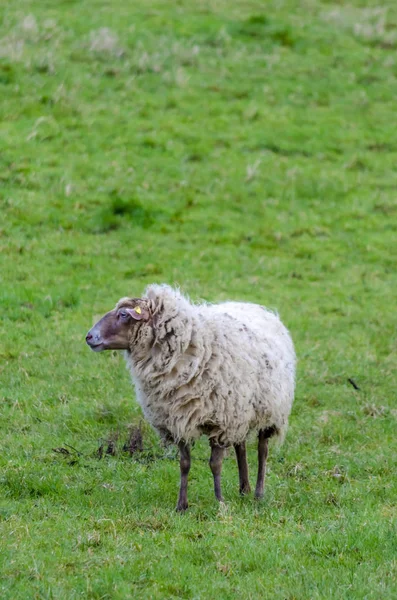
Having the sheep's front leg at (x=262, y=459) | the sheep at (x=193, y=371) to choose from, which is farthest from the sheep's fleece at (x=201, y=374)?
the sheep's front leg at (x=262, y=459)

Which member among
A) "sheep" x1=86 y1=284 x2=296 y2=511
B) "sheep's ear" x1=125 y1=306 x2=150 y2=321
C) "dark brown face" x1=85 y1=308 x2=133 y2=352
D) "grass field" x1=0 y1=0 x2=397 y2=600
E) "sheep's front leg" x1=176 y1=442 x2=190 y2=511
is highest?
"sheep's ear" x1=125 y1=306 x2=150 y2=321

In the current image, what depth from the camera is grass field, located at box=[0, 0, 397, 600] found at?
6.60 m

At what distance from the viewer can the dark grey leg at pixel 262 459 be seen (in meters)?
8.63

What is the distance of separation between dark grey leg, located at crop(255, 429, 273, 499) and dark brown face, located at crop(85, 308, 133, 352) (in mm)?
1723

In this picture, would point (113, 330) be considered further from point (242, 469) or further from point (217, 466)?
point (242, 469)

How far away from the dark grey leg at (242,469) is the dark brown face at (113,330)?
1.54 metres

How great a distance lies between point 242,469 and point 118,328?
6.23 feet

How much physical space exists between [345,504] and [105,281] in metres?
7.04

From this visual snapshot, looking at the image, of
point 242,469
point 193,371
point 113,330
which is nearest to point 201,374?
point 193,371

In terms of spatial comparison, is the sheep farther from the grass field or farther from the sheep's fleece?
the grass field

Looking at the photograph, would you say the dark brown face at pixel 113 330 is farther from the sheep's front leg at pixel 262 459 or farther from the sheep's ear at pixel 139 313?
the sheep's front leg at pixel 262 459

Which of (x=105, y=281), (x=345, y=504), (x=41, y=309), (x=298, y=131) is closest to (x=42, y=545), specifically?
(x=345, y=504)

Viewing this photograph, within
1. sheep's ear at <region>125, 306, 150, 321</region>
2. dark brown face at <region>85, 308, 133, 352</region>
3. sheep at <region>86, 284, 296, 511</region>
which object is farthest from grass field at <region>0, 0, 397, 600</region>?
sheep's ear at <region>125, 306, 150, 321</region>

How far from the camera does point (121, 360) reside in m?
11.8
